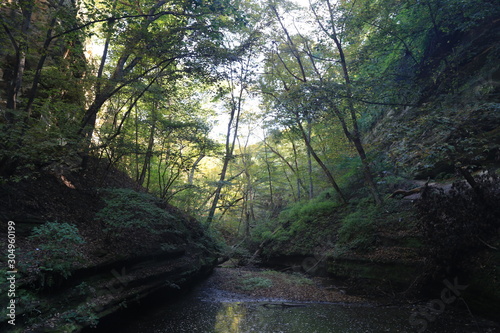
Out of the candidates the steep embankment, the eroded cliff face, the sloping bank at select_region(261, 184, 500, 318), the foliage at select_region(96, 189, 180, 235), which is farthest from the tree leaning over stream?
the sloping bank at select_region(261, 184, 500, 318)

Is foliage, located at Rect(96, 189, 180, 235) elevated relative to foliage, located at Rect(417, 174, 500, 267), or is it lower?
elevated

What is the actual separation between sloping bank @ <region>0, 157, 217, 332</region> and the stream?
60cm

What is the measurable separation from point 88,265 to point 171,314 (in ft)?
8.40

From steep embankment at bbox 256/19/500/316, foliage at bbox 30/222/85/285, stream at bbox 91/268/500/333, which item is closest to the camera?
foliage at bbox 30/222/85/285

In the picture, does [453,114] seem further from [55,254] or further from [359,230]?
[55,254]

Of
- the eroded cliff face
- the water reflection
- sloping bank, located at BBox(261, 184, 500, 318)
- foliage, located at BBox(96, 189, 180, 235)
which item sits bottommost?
the water reflection

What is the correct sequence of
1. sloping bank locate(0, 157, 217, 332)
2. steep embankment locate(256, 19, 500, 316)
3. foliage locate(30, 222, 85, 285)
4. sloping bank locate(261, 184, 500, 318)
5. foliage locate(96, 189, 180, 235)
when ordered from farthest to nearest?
foliage locate(96, 189, 180, 235)
sloping bank locate(261, 184, 500, 318)
steep embankment locate(256, 19, 500, 316)
foliage locate(30, 222, 85, 285)
sloping bank locate(0, 157, 217, 332)

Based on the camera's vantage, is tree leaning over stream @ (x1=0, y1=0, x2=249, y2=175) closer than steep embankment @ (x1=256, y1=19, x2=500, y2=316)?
No

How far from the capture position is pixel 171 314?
677 cm

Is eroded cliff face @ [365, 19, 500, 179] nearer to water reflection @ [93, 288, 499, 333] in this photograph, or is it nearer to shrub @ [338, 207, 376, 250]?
shrub @ [338, 207, 376, 250]

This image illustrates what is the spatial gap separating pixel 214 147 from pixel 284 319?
313 inches

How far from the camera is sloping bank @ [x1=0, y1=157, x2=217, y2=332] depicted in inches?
175

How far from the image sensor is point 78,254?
536cm

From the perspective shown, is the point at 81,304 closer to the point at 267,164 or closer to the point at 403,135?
the point at 403,135
